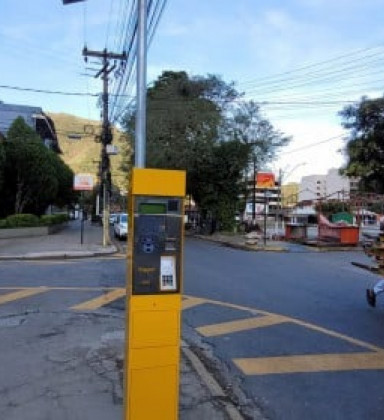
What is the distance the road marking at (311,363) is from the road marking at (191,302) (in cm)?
418

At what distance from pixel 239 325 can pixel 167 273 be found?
552 centimetres

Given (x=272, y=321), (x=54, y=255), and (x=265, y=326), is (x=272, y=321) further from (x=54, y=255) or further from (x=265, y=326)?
(x=54, y=255)

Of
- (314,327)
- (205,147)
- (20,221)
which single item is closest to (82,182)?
(20,221)

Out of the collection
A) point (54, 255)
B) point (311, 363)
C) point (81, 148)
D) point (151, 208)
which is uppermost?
point (81, 148)

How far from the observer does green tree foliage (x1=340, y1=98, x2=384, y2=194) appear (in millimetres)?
40344

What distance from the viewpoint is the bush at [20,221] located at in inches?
1489

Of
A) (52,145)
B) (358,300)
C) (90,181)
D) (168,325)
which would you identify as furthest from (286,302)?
(52,145)

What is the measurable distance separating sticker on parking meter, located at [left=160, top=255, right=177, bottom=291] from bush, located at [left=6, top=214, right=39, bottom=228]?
3389 centimetres

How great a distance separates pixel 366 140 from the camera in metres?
41.2

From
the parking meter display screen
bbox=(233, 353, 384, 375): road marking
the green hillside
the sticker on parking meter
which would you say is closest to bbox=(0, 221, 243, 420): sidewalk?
bbox=(233, 353, 384, 375): road marking

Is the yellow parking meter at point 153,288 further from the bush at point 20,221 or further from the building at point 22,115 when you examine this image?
the building at point 22,115

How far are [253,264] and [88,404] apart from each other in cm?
1536

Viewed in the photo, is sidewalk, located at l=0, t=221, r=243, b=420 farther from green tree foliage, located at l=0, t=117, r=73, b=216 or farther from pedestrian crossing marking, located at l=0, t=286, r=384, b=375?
green tree foliage, located at l=0, t=117, r=73, b=216

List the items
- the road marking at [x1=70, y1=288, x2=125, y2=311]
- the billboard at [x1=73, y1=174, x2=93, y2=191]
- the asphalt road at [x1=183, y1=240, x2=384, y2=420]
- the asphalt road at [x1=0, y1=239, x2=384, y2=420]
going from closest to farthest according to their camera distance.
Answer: the asphalt road at [x1=183, y1=240, x2=384, y2=420] < the asphalt road at [x1=0, y1=239, x2=384, y2=420] < the road marking at [x1=70, y1=288, x2=125, y2=311] < the billboard at [x1=73, y1=174, x2=93, y2=191]
